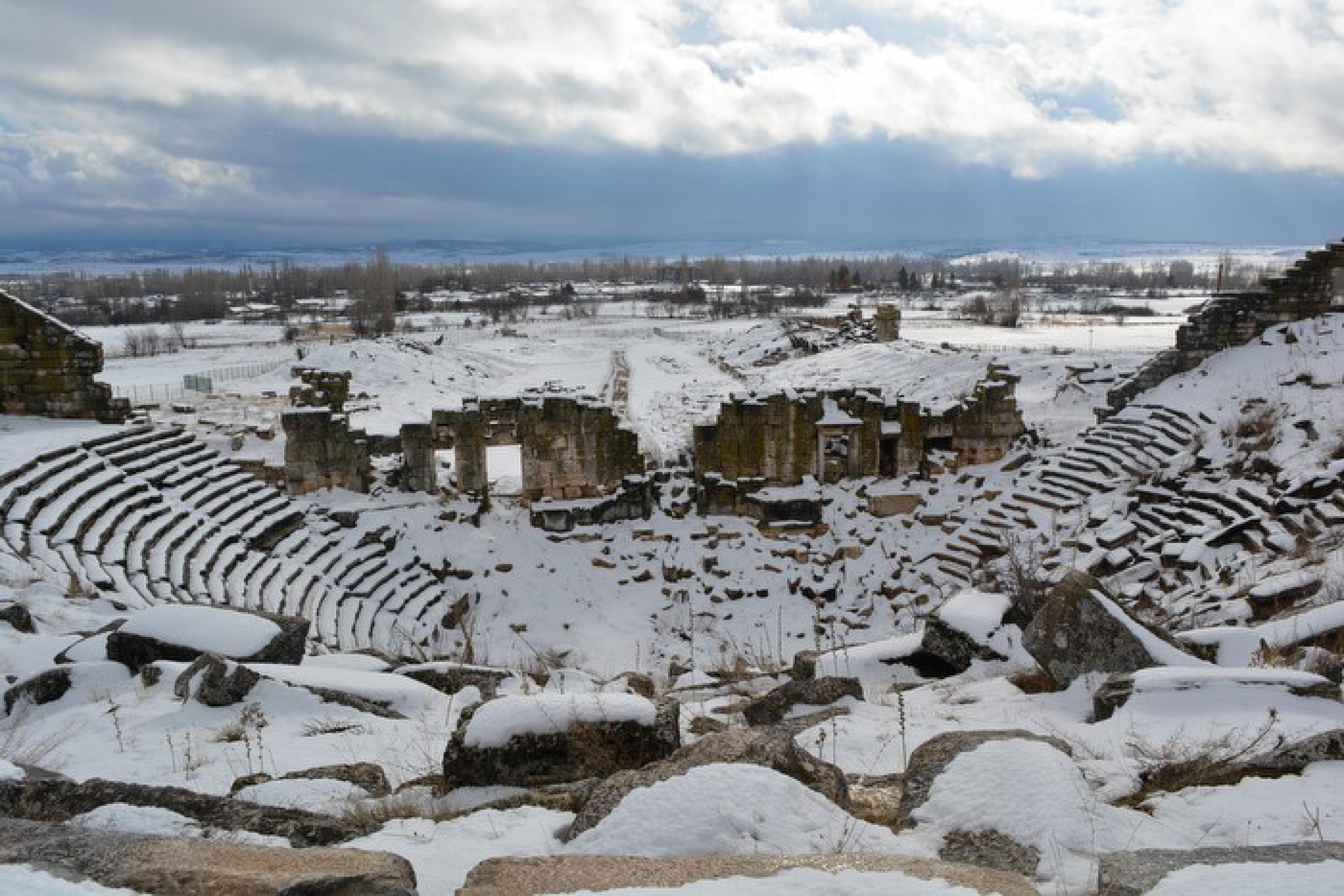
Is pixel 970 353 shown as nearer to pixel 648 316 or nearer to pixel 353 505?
pixel 353 505

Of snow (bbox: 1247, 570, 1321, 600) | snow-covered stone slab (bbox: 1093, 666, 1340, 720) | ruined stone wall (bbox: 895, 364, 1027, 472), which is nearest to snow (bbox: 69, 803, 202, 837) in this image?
snow-covered stone slab (bbox: 1093, 666, 1340, 720)

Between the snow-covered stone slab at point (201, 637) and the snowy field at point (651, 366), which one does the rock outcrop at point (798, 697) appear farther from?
the snowy field at point (651, 366)

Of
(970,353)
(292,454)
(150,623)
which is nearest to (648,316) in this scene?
(970,353)

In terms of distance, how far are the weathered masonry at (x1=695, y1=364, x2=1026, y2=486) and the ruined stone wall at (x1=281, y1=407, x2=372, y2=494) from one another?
7243mm

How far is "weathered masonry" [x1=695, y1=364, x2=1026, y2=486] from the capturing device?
19.2 metres

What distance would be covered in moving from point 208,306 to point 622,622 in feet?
312

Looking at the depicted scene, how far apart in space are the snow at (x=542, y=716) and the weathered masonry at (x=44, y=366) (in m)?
15.8

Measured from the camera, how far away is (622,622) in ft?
50.9

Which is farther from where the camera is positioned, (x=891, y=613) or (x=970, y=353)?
(x=970, y=353)

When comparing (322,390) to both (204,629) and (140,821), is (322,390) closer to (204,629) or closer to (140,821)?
(204,629)

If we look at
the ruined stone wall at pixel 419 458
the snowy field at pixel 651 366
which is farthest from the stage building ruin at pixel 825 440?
the ruined stone wall at pixel 419 458

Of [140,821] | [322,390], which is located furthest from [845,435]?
[140,821]

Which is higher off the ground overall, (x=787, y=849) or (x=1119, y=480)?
(x=787, y=849)

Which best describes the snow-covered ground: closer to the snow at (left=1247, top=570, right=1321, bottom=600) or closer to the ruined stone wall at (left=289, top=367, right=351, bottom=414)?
the snow at (left=1247, top=570, right=1321, bottom=600)
